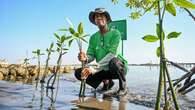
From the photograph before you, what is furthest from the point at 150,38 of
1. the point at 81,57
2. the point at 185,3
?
the point at 81,57

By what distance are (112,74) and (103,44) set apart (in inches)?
22.1

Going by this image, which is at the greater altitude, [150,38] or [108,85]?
[150,38]

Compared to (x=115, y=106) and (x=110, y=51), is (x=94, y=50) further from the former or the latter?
(x=115, y=106)

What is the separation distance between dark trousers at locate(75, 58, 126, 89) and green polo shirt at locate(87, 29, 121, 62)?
205mm

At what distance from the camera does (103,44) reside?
633 cm

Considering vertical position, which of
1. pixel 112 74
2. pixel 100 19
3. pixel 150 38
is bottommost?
pixel 112 74

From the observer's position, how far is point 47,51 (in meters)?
10.8

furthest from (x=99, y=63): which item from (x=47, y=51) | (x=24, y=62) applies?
(x=24, y=62)

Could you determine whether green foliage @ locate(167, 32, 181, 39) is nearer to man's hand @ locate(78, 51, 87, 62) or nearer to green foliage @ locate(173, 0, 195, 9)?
green foliage @ locate(173, 0, 195, 9)

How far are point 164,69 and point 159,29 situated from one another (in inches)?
12.2

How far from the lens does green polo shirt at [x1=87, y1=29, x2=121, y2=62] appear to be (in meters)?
6.10

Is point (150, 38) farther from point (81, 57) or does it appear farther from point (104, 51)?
point (104, 51)

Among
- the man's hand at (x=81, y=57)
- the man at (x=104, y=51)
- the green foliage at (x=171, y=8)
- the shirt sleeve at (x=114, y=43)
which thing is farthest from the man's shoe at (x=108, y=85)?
the green foliage at (x=171, y=8)

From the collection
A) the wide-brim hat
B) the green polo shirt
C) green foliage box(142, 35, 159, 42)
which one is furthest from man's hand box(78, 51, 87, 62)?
green foliage box(142, 35, 159, 42)
